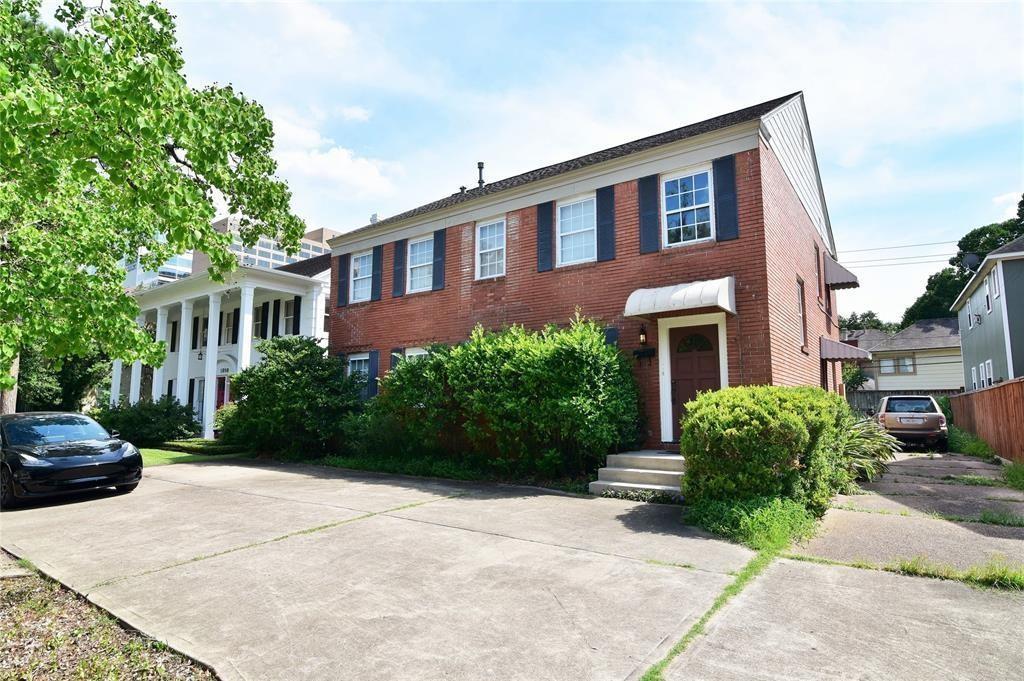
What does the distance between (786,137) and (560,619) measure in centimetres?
1188

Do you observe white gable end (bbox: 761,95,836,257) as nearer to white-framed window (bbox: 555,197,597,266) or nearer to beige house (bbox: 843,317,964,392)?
white-framed window (bbox: 555,197,597,266)

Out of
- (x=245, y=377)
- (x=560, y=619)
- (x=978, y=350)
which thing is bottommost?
(x=560, y=619)

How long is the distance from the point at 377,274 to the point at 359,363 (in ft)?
8.51

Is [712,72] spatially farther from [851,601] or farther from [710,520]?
[851,601]

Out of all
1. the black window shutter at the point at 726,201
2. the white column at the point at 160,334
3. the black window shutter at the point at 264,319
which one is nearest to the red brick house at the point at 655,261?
the black window shutter at the point at 726,201

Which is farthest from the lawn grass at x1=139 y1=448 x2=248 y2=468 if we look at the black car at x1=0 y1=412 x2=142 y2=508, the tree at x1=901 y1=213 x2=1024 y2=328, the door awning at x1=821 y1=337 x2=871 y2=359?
the tree at x1=901 y1=213 x2=1024 y2=328

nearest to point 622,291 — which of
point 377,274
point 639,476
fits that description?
point 639,476

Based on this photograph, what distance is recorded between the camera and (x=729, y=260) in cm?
1005

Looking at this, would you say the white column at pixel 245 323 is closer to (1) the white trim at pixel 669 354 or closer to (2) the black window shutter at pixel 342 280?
(2) the black window shutter at pixel 342 280

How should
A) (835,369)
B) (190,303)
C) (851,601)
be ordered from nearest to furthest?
(851,601), (835,369), (190,303)

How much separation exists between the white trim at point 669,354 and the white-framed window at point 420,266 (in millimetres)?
6548

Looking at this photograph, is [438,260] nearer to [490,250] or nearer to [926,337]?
[490,250]

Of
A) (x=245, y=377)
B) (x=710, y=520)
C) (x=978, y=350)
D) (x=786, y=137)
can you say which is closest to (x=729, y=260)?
(x=786, y=137)

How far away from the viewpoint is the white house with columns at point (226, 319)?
814 inches
